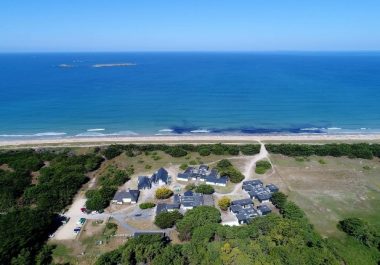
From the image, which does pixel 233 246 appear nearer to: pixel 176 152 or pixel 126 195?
pixel 126 195

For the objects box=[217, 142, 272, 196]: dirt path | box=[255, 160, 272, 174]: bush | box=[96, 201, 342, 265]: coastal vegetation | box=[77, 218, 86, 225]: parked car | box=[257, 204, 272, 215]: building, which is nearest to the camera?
box=[96, 201, 342, 265]: coastal vegetation

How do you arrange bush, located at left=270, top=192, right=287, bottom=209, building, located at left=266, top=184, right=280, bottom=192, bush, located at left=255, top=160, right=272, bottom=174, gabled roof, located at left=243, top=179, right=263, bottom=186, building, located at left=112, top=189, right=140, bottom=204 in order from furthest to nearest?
bush, located at left=255, top=160, right=272, bottom=174 → gabled roof, located at left=243, top=179, right=263, bottom=186 → building, located at left=266, top=184, right=280, bottom=192 → building, located at left=112, top=189, right=140, bottom=204 → bush, located at left=270, top=192, right=287, bottom=209

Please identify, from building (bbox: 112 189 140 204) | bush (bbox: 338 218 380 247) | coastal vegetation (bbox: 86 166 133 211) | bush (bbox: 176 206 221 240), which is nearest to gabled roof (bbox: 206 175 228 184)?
bush (bbox: 176 206 221 240)

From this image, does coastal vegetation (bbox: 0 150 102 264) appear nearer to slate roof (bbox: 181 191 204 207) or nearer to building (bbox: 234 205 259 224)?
slate roof (bbox: 181 191 204 207)

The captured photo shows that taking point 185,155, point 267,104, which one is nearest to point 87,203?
point 185,155

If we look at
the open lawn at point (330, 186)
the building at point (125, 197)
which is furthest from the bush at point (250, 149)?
the building at point (125, 197)

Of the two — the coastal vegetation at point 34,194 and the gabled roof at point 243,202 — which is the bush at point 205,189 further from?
the coastal vegetation at point 34,194

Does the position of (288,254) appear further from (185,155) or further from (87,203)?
(185,155)

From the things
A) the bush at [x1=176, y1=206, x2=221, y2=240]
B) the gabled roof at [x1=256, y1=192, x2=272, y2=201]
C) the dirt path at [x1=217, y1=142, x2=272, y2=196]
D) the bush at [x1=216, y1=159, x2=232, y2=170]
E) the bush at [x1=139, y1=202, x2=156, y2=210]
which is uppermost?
the bush at [x1=176, y1=206, x2=221, y2=240]
